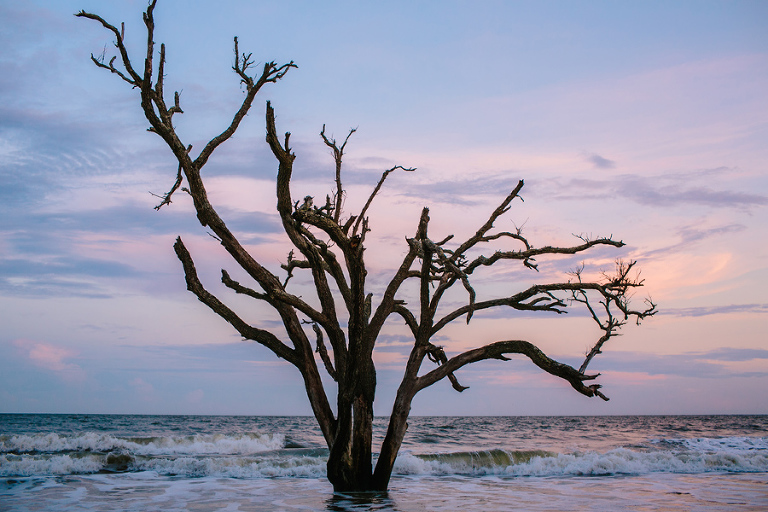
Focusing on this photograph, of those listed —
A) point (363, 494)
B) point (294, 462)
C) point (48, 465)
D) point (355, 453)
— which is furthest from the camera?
point (294, 462)

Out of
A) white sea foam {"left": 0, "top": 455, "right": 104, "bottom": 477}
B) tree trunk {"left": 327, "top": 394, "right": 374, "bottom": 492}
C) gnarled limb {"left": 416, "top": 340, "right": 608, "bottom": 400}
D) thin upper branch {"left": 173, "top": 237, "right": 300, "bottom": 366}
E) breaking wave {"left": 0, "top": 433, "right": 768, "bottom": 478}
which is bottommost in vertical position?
breaking wave {"left": 0, "top": 433, "right": 768, "bottom": 478}

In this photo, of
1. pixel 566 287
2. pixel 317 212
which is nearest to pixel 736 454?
pixel 566 287

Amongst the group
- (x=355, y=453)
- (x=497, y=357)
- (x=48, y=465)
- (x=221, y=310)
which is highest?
(x=221, y=310)

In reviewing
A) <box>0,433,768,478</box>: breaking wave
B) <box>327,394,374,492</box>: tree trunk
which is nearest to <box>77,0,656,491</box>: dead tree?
<box>327,394,374,492</box>: tree trunk

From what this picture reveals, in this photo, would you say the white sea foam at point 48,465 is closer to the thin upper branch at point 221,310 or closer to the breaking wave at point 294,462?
the breaking wave at point 294,462

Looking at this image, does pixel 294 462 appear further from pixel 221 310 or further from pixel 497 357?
A: pixel 497 357

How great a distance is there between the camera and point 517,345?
9.35 metres

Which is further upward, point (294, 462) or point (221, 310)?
point (221, 310)

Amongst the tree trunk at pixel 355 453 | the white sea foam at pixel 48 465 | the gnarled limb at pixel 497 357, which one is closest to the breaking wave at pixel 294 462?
the white sea foam at pixel 48 465

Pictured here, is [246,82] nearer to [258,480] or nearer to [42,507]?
[42,507]

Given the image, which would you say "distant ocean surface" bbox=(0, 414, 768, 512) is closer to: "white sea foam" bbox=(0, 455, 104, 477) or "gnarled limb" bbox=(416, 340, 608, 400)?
"white sea foam" bbox=(0, 455, 104, 477)

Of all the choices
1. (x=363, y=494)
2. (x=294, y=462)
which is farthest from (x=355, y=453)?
(x=294, y=462)

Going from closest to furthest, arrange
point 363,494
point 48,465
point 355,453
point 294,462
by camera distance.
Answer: point 355,453 < point 363,494 < point 48,465 < point 294,462

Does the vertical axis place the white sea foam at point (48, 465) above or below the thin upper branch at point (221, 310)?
below
